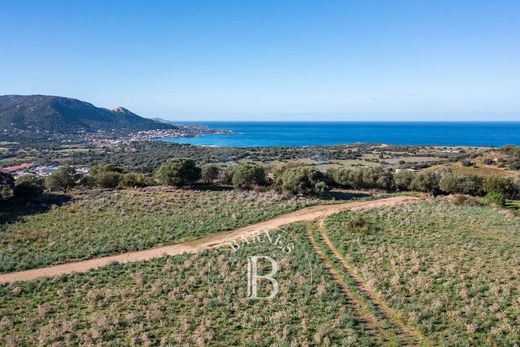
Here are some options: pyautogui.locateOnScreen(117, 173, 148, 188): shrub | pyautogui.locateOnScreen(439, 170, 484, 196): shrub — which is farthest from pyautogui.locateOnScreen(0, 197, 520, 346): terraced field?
pyautogui.locateOnScreen(117, 173, 148, 188): shrub

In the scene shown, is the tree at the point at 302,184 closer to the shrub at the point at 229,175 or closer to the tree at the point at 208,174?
the shrub at the point at 229,175

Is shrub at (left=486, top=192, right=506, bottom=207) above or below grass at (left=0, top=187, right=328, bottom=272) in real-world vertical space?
above

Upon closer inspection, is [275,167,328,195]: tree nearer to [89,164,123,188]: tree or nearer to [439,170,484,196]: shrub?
[439,170,484,196]: shrub

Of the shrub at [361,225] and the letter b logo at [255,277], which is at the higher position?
the shrub at [361,225]

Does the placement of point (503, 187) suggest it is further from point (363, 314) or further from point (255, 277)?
point (255, 277)

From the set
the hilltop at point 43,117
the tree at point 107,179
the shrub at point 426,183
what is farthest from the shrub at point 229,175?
the hilltop at point 43,117

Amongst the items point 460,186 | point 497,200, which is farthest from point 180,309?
point 460,186
